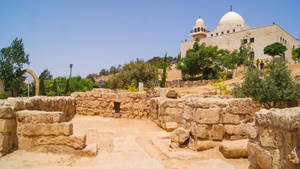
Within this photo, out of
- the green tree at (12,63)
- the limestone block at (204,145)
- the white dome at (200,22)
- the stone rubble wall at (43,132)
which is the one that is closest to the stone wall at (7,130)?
the stone rubble wall at (43,132)

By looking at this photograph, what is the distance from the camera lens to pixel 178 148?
586 cm

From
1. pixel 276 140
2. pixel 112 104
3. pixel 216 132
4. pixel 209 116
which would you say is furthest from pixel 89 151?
pixel 112 104

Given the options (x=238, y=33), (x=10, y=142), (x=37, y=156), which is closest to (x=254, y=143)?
(x=37, y=156)

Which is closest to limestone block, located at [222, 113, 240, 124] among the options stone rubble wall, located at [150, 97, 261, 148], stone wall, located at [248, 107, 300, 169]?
stone rubble wall, located at [150, 97, 261, 148]

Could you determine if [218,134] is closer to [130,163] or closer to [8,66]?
[130,163]

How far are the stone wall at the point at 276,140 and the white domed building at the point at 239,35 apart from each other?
43431 mm

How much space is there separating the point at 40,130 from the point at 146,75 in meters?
23.1

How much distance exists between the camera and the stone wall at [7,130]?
454 cm

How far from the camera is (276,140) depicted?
115 inches

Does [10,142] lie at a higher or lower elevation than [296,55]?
lower

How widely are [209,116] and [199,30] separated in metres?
54.9

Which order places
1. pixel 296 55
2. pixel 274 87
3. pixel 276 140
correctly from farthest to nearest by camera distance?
1. pixel 296 55
2. pixel 274 87
3. pixel 276 140

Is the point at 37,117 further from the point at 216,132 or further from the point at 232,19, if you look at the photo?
the point at 232,19

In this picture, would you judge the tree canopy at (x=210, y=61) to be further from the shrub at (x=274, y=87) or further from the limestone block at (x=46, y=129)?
the limestone block at (x=46, y=129)
